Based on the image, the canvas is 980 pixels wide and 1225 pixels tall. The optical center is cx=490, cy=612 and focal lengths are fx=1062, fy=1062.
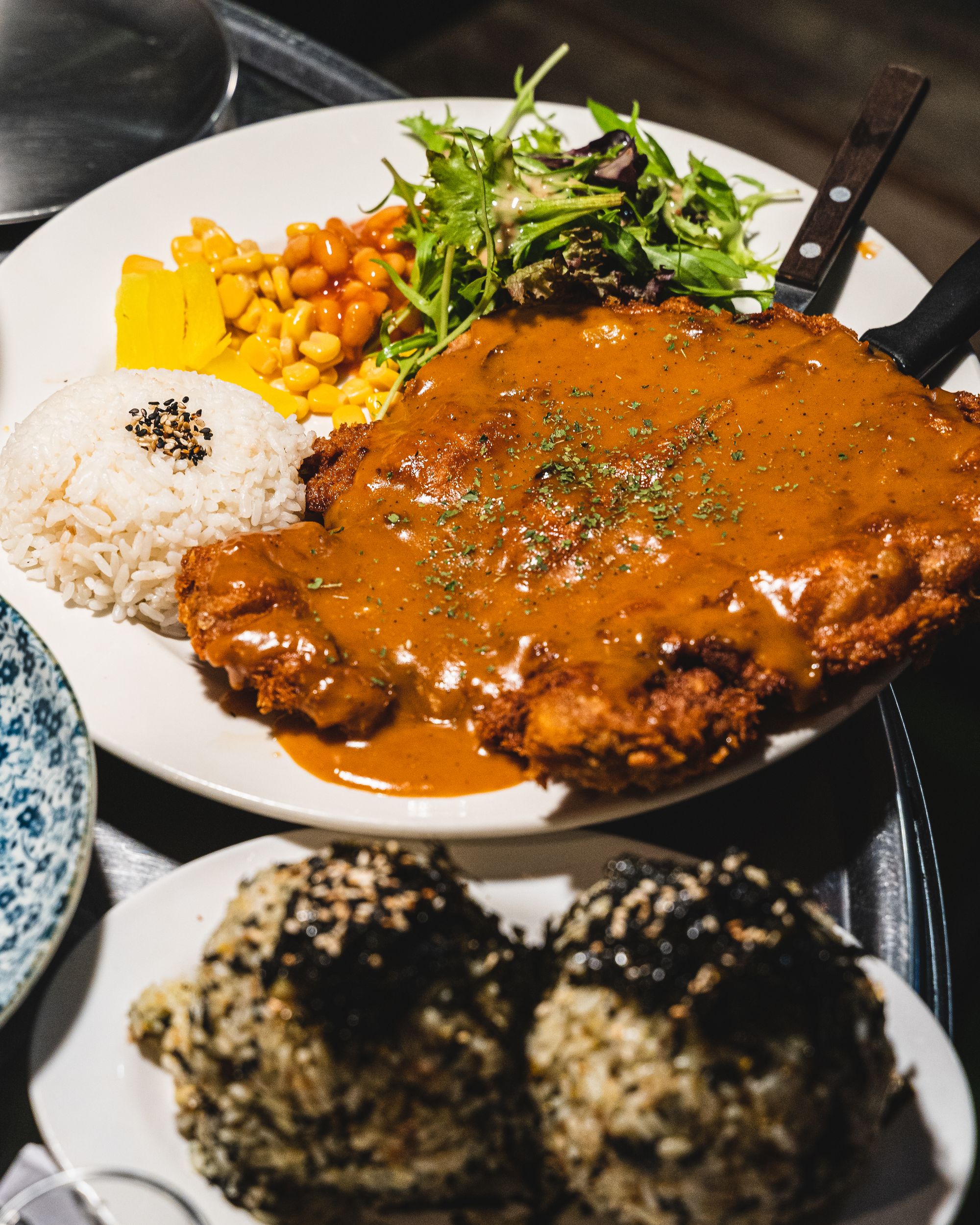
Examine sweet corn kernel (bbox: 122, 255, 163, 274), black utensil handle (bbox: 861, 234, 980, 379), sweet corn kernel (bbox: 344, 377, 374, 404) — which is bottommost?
sweet corn kernel (bbox: 344, 377, 374, 404)

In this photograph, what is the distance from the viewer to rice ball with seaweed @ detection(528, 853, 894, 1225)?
5.48 feet

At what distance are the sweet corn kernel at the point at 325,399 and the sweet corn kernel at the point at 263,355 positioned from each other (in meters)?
0.18

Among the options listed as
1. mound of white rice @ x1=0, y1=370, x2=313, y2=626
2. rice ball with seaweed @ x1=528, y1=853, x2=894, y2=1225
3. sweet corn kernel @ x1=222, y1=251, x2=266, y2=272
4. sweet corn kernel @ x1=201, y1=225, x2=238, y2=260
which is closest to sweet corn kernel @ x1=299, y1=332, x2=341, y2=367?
sweet corn kernel @ x1=222, y1=251, x2=266, y2=272

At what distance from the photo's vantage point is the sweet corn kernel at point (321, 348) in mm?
3674

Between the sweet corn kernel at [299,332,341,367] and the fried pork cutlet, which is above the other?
the fried pork cutlet

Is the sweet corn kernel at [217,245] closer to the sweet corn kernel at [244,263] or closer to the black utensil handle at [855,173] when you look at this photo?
the sweet corn kernel at [244,263]

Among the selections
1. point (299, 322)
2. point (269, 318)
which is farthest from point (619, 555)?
point (269, 318)

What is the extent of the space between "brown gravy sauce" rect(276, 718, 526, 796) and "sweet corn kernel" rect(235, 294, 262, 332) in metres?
1.80

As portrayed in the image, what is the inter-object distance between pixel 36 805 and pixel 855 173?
3.39 metres

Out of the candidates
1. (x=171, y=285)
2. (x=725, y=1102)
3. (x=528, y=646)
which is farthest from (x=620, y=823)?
(x=171, y=285)

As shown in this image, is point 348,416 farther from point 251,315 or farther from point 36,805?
point 36,805

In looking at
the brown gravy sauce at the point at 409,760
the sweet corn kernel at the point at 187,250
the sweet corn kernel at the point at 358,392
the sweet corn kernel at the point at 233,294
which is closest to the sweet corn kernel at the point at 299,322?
the sweet corn kernel at the point at 233,294

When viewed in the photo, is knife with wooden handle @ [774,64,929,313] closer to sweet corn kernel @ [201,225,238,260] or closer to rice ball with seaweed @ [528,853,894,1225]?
sweet corn kernel @ [201,225,238,260]

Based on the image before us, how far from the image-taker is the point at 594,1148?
172 centimetres
